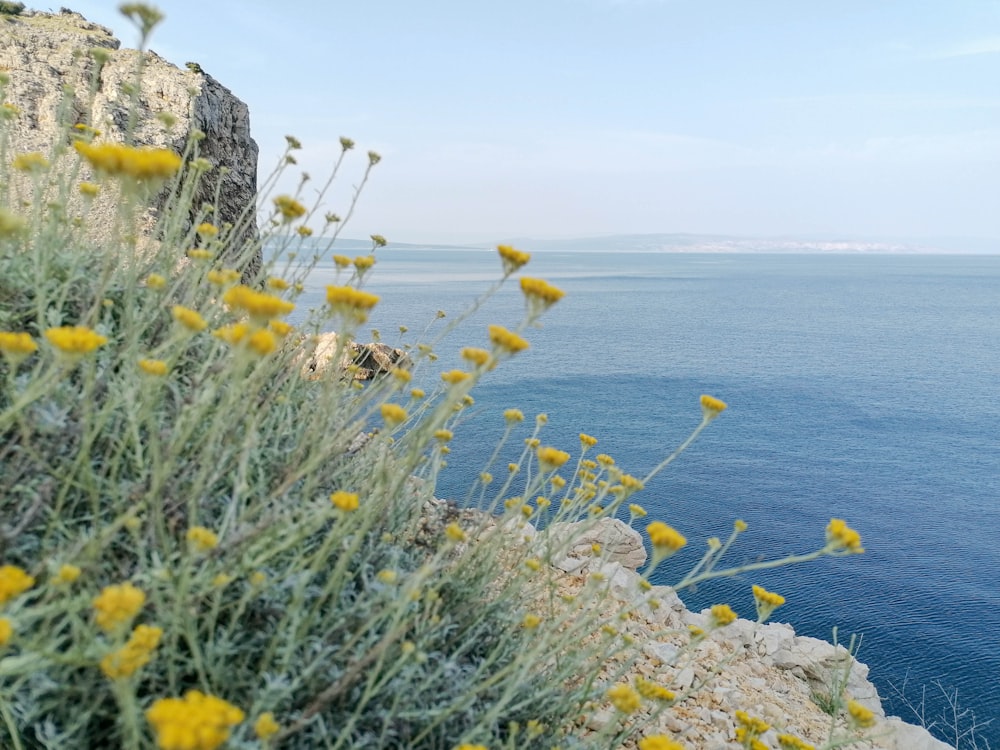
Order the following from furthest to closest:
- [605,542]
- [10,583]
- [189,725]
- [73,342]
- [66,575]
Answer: [605,542]
[73,342]
[66,575]
[10,583]
[189,725]

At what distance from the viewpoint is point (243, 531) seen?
1.63 m

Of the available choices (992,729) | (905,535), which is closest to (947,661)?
(992,729)

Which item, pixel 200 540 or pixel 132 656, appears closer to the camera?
pixel 132 656

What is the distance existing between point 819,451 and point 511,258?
2234 centimetres

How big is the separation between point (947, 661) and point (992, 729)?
196 centimetres

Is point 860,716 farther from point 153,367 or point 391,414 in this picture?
point 153,367

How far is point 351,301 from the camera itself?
1.75 meters

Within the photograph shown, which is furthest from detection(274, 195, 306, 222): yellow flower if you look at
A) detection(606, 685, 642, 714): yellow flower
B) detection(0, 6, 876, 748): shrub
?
detection(606, 685, 642, 714): yellow flower

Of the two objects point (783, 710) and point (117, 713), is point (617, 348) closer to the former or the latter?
point (783, 710)

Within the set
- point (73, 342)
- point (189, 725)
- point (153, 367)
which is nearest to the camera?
point (189, 725)

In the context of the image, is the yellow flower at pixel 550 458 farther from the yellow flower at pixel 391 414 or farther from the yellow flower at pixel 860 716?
the yellow flower at pixel 860 716

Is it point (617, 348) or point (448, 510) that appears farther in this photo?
point (617, 348)

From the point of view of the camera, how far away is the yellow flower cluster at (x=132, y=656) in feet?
3.74

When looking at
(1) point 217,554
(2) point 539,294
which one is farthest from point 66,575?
(2) point 539,294
